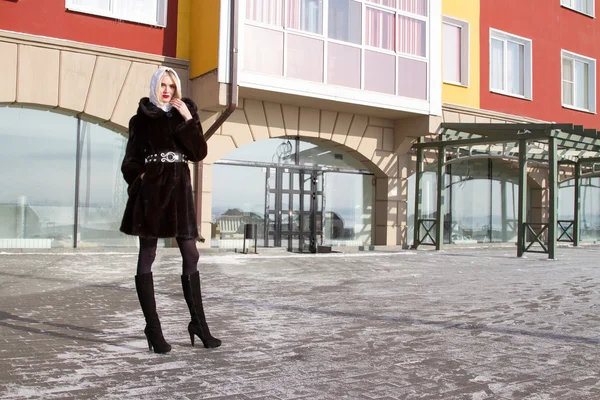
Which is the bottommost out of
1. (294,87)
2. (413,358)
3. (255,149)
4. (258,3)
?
(413,358)

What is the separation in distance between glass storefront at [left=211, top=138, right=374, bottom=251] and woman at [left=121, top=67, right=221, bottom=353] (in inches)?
381

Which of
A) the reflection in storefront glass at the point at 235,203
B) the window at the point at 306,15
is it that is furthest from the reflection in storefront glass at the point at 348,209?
the window at the point at 306,15

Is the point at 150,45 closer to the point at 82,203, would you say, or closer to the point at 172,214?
the point at 82,203

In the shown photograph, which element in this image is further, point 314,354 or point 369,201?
point 369,201

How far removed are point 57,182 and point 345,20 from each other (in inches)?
275

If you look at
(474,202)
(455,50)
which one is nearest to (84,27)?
(455,50)

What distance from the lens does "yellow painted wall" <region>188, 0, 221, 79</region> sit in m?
12.3

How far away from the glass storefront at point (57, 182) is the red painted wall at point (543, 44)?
10.5 meters

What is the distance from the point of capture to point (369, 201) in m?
16.4

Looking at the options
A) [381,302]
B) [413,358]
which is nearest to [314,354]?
[413,358]

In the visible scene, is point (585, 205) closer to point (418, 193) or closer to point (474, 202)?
point (474, 202)

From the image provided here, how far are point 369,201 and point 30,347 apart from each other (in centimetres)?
1295

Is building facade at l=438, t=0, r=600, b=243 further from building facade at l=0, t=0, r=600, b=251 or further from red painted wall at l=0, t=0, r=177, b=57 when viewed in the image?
red painted wall at l=0, t=0, r=177, b=57

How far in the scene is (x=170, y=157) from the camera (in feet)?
13.0
